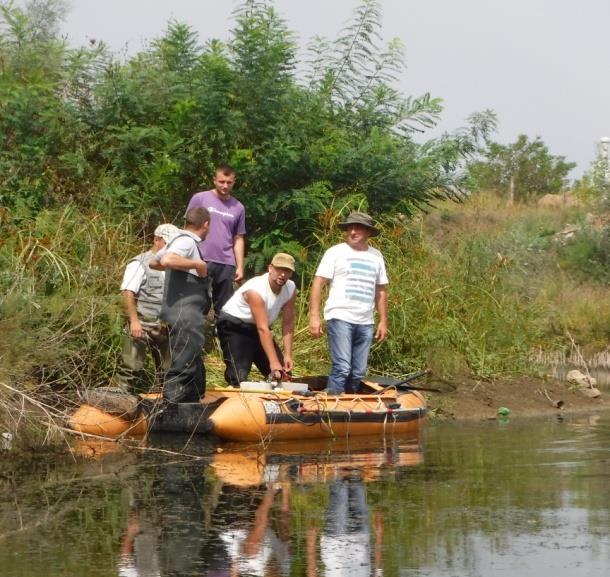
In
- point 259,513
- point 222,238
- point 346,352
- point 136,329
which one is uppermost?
point 222,238

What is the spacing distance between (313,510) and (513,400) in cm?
754

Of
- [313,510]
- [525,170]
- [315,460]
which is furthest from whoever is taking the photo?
[525,170]

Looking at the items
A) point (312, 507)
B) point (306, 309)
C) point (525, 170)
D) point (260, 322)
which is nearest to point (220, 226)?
point (260, 322)

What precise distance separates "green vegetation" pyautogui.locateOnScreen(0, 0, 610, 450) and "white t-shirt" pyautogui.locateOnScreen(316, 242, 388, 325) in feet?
6.57

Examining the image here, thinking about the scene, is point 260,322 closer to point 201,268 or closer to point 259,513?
point 201,268

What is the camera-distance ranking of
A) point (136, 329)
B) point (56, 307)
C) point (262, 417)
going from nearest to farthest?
point (262, 417) < point (136, 329) < point (56, 307)

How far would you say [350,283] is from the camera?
1302 cm

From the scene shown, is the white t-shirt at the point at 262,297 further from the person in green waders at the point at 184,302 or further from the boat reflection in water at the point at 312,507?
the boat reflection in water at the point at 312,507

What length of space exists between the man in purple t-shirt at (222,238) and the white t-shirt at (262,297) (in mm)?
801

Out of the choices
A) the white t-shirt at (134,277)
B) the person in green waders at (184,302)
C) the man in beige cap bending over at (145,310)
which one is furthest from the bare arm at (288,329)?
the white t-shirt at (134,277)

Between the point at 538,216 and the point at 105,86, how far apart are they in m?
18.2

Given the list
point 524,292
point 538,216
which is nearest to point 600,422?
point 524,292

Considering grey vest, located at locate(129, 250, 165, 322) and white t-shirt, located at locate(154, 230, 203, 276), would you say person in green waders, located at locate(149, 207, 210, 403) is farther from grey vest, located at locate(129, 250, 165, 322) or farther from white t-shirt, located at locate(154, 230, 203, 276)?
grey vest, located at locate(129, 250, 165, 322)

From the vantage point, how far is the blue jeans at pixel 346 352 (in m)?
13.0
